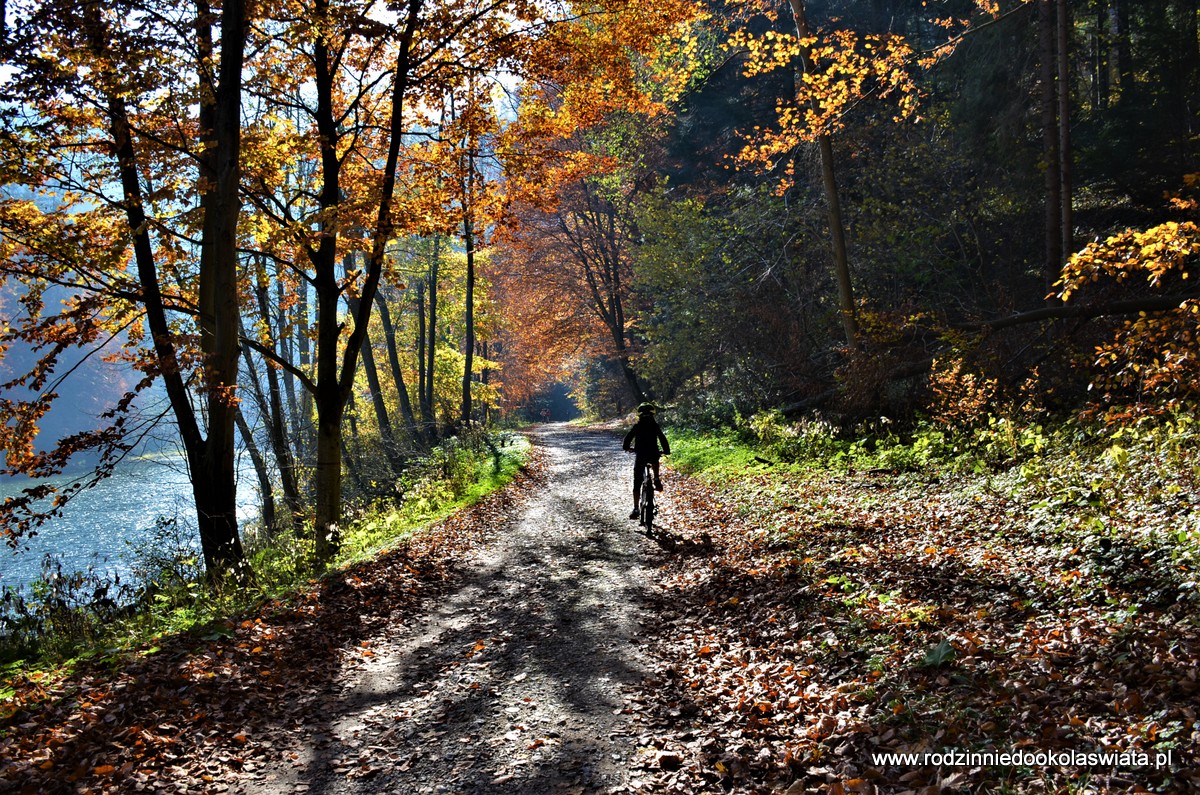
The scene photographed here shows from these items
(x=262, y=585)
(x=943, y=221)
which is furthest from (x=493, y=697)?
(x=943, y=221)

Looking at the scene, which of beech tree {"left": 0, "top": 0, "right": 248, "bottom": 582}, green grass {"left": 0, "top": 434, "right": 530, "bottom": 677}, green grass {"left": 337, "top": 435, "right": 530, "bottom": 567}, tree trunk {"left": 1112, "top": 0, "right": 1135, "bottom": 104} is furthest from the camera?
tree trunk {"left": 1112, "top": 0, "right": 1135, "bottom": 104}

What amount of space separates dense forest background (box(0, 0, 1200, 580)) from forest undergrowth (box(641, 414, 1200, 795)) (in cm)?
139

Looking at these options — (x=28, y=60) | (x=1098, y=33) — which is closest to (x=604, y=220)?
(x=1098, y=33)

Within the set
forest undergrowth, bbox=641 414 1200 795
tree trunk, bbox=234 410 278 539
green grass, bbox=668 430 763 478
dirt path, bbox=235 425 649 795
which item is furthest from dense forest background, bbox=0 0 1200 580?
dirt path, bbox=235 425 649 795

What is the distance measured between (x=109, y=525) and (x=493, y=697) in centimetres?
2419

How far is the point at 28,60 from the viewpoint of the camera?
7617 millimetres

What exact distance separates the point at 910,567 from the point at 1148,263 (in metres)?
3.44

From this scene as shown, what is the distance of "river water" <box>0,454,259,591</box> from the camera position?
15758 mm

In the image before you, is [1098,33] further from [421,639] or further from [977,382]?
[421,639]

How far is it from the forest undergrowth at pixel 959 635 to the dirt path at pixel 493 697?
1.44 ft

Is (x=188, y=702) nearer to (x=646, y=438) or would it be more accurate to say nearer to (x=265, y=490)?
(x=646, y=438)

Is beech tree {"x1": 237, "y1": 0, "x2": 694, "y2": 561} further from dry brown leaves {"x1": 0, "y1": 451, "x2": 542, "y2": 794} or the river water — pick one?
the river water

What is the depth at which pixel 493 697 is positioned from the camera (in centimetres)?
562

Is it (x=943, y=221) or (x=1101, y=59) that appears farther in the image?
(x=1101, y=59)
